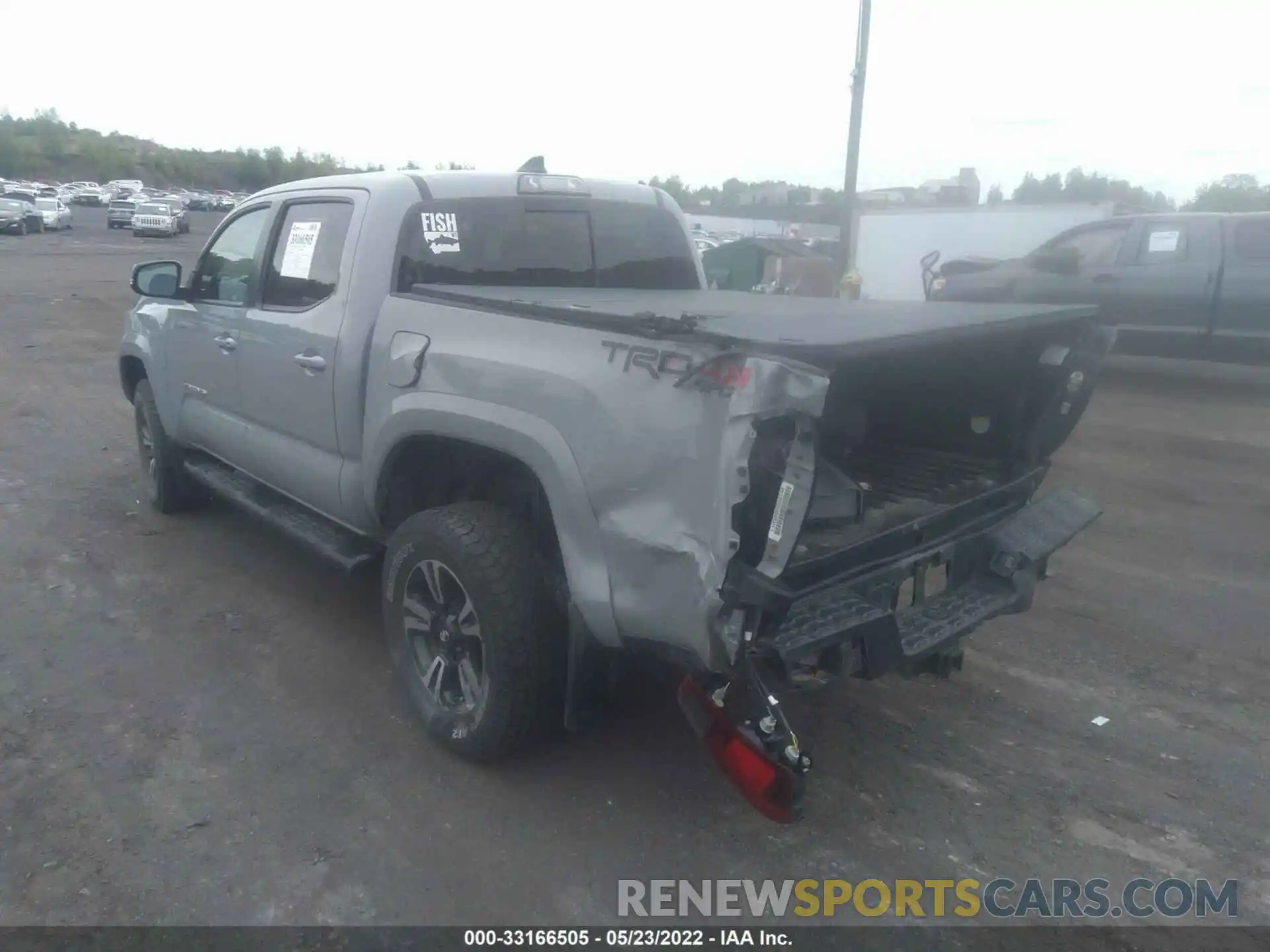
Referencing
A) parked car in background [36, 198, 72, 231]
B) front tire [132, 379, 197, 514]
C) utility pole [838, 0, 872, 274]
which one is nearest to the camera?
front tire [132, 379, 197, 514]

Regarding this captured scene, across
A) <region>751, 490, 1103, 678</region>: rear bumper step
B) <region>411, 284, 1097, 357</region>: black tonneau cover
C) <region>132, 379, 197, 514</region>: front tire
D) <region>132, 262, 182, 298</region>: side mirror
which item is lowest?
<region>132, 379, 197, 514</region>: front tire

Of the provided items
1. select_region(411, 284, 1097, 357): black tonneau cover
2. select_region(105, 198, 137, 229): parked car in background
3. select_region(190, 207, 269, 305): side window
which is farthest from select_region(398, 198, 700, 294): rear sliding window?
select_region(105, 198, 137, 229): parked car in background

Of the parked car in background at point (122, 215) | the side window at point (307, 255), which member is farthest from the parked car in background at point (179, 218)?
the side window at point (307, 255)

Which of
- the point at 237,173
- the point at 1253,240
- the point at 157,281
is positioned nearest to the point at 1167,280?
the point at 1253,240

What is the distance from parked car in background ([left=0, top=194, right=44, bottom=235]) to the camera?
39594 millimetres

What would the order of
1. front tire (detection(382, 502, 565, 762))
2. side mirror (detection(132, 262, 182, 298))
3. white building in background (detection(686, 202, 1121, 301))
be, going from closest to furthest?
front tire (detection(382, 502, 565, 762))
side mirror (detection(132, 262, 182, 298))
white building in background (detection(686, 202, 1121, 301))

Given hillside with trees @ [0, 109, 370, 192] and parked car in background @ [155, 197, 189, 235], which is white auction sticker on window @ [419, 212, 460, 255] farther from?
hillside with trees @ [0, 109, 370, 192]

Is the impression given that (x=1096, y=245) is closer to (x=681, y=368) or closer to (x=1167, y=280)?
(x=1167, y=280)

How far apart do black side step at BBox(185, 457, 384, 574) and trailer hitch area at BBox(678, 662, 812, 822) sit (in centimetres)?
187

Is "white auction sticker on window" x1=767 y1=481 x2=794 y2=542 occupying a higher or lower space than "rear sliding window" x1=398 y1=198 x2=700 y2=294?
lower

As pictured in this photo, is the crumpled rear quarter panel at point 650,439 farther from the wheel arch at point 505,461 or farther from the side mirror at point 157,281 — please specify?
the side mirror at point 157,281

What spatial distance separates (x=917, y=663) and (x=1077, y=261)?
958cm

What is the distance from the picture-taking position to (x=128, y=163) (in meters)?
95.0

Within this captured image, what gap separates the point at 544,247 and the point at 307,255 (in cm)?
104
